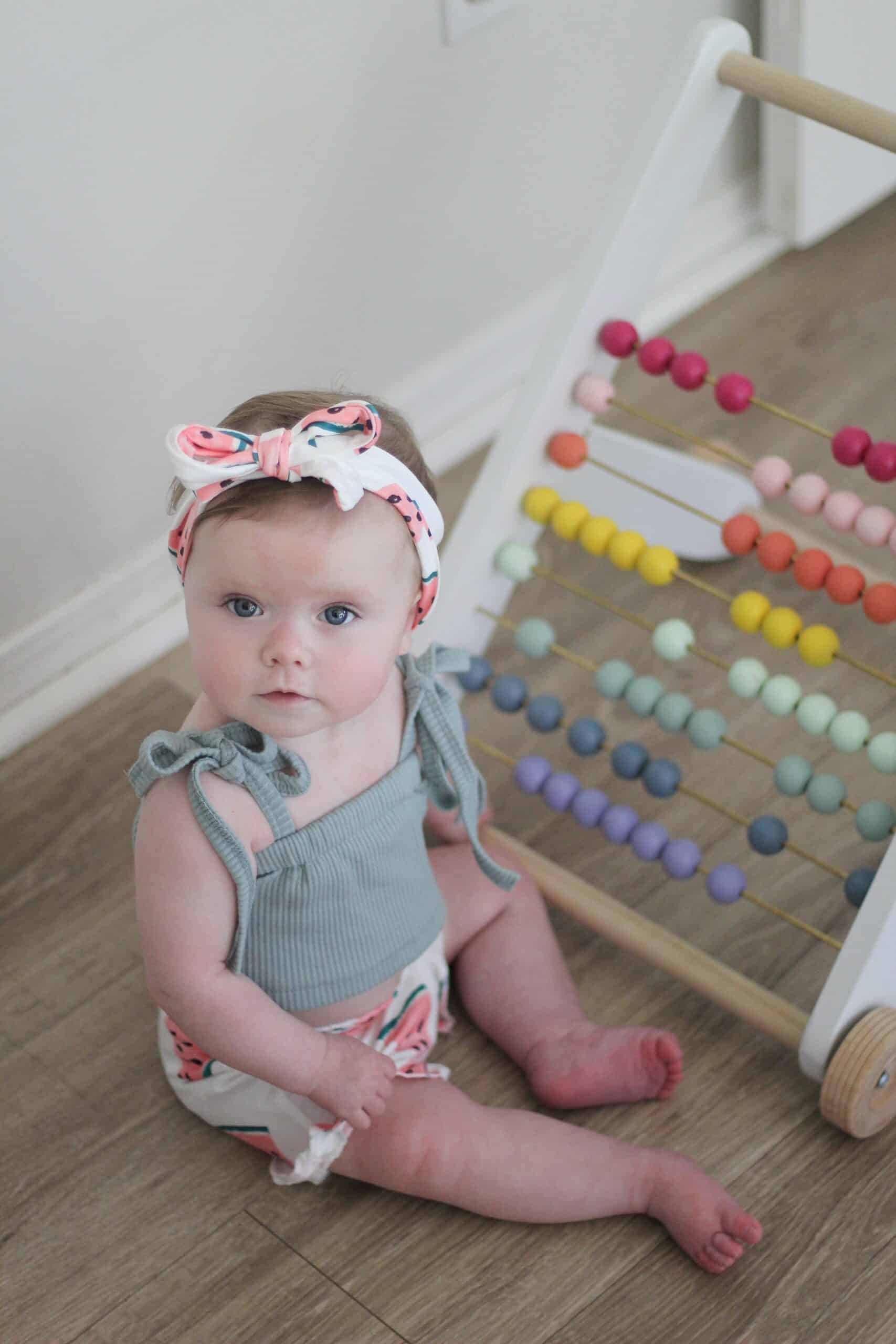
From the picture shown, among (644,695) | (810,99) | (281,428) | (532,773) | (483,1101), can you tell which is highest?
(810,99)

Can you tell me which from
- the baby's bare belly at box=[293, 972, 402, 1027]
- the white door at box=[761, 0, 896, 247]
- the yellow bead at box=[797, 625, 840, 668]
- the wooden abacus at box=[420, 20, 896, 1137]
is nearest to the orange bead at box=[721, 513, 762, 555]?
the wooden abacus at box=[420, 20, 896, 1137]

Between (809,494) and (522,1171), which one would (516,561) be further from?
(522,1171)

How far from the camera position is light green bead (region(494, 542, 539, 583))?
136 centimetres

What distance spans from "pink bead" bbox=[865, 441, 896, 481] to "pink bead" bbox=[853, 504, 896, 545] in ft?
0.09

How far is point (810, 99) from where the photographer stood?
1190 millimetres

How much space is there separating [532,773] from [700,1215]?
1.31 feet

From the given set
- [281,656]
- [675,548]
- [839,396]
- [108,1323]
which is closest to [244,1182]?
[108,1323]

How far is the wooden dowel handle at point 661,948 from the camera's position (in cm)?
116

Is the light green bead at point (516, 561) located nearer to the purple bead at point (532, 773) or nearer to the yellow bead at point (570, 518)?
the yellow bead at point (570, 518)

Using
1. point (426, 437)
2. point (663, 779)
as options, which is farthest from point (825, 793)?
point (426, 437)

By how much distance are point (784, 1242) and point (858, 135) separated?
31.6 inches

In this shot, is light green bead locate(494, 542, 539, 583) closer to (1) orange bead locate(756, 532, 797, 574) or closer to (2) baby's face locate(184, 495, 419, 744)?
(1) orange bead locate(756, 532, 797, 574)

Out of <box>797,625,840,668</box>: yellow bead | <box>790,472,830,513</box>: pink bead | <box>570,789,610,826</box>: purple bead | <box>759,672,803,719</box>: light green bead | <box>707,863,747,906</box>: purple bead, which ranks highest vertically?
<box>790,472,830,513</box>: pink bead

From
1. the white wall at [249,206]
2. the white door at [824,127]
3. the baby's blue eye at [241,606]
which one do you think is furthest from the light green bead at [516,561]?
the white door at [824,127]
